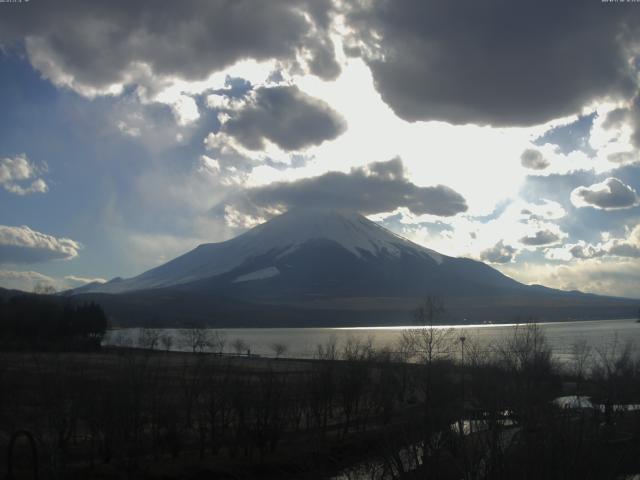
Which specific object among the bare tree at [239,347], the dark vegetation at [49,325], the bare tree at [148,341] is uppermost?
the dark vegetation at [49,325]

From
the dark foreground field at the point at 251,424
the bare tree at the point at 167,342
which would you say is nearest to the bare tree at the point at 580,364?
the dark foreground field at the point at 251,424

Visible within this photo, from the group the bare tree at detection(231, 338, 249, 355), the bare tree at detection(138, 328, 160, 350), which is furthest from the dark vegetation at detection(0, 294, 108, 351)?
the bare tree at detection(231, 338, 249, 355)

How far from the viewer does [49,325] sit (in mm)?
86000

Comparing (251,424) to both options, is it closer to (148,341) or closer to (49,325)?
(148,341)

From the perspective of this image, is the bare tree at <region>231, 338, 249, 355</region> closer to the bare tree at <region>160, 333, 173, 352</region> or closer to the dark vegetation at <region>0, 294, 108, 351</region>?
the bare tree at <region>160, 333, 173, 352</region>

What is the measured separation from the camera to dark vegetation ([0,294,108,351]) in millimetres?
78500

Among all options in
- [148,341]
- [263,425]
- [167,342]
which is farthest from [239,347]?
[263,425]

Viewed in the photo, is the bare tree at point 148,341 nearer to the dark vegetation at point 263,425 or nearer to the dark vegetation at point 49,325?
the dark vegetation at point 49,325

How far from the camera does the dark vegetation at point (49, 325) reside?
78500 mm

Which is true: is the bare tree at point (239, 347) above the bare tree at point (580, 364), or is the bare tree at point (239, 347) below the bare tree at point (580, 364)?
below

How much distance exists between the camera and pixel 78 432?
30188 millimetres

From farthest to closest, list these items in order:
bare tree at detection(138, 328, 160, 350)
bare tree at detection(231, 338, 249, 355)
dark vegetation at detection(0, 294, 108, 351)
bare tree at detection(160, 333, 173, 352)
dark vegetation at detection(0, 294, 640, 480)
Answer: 1. bare tree at detection(160, 333, 173, 352)
2. bare tree at detection(231, 338, 249, 355)
3. bare tree at detection(138, 328, 160, 350)
4. dark vegetation at detection(0, 294, 108, 351)
5. dark vegetation at detection(0, 294, 640, 480)

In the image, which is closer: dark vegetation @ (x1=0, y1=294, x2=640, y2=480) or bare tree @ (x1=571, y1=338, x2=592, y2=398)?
dark vegetation @ (x1=0, y1=294, x2=640, y2=480)

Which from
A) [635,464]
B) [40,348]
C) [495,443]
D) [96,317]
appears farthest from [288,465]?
[96,317]
